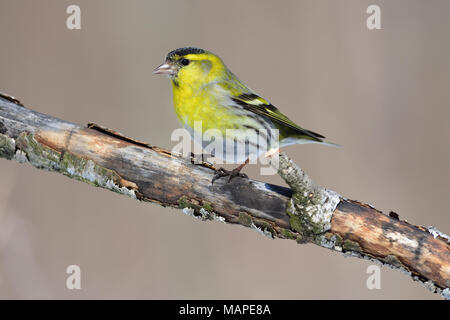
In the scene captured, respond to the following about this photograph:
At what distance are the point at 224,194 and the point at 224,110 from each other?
0.47 metres

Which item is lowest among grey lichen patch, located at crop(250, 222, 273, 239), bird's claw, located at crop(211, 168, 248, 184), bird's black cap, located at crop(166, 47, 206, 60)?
grey lichen patch, located at crop(250, 222, 273, 239)

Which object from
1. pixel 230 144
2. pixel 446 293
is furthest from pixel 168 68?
pixel 446 293

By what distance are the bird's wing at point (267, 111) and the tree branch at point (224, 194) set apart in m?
0.47

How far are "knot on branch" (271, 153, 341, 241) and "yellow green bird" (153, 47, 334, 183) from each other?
1.11ft

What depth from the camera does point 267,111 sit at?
2.46 metres

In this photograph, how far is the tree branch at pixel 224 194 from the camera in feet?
6.15

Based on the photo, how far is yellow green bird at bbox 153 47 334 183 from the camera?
2270mm

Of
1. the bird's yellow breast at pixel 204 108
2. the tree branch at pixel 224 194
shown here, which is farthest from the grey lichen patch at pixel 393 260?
the bird's yellow breast at pixel 204 108

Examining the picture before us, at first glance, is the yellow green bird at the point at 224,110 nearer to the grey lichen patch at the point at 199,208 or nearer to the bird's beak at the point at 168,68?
the bird's beak at the point at 168,68

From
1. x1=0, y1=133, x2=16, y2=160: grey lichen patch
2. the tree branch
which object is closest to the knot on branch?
the tree branch

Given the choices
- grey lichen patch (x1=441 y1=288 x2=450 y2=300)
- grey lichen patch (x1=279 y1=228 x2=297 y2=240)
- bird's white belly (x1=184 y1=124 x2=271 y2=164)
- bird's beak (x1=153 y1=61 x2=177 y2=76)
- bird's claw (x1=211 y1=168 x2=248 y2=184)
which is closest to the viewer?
grey lichen patch (x1=441 y1=288 x2=450 y2=300)

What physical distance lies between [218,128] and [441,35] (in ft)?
9.06

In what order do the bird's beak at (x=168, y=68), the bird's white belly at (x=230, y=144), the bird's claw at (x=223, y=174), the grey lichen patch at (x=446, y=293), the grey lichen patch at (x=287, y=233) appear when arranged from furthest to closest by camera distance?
1. the bird's beak at (x=168, y=68)
2. the bird's white belly at (x=230, y=144)
3. the bird's claw at (x=223, y=174)
4. the grey lichen patch at (x=287, y=233)
5. the grey lichen patch at (x=446, y=293)

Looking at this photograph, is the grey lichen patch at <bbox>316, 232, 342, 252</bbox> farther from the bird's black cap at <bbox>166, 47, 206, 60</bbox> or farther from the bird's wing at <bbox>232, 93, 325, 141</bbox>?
the bird's black cap at <bbox>166, 47, 206, 60</bbox>
